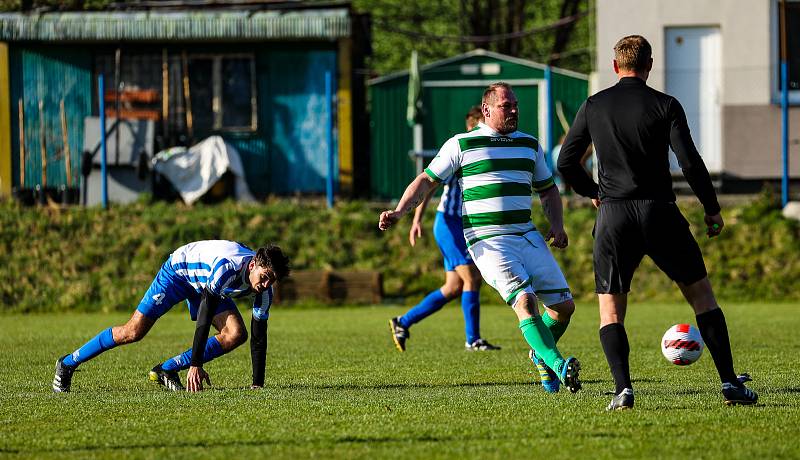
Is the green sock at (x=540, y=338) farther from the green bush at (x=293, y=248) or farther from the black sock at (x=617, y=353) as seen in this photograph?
the green bush at (x=293, y=248)

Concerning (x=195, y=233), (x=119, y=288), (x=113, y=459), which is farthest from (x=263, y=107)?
(x=113, y=459)

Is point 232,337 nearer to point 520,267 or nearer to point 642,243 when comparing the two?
point 520,267

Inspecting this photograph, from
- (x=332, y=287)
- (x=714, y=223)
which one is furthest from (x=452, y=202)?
(x=332, y=287)

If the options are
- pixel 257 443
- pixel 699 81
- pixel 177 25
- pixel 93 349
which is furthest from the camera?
pixel 177 25

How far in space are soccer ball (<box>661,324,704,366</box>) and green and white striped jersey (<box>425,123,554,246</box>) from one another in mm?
1272

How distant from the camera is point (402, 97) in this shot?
2655cm

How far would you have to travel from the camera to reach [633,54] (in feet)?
24.3

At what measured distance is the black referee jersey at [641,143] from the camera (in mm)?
7379

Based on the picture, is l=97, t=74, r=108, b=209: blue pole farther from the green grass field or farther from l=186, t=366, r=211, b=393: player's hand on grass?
l=186, t=366, r=211, b=393: player's hand on grass

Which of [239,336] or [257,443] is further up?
[239,336]

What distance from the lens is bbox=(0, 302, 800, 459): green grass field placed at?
20.5 ft

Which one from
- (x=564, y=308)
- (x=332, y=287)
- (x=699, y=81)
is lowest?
(x=332, y=287)

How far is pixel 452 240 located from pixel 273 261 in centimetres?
436

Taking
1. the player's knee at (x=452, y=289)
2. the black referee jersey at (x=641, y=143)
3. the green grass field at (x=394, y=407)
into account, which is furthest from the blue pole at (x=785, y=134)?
the black referee jersey at (x=641, y=143)
